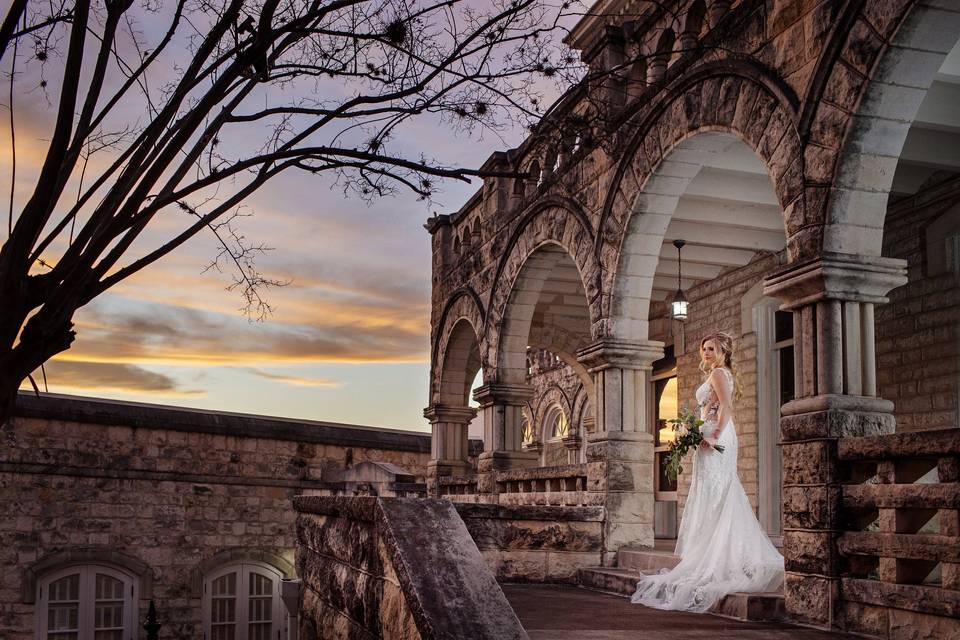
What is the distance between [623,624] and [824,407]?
Answer: 175 cm

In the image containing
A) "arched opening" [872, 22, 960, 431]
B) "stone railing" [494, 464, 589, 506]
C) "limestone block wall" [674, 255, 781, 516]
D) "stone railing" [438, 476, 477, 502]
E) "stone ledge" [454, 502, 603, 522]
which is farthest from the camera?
"stone railing" [438, 476, 477, 502]

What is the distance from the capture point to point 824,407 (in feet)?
19.9

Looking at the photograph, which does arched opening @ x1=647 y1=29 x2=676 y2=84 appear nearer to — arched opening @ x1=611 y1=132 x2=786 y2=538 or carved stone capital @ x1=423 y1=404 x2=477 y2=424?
arched opening @ x1=611 y1=132 x2=786 y2=538

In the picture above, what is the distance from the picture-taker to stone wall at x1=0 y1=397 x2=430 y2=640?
1587cm

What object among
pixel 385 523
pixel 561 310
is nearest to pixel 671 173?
pixel 385 523

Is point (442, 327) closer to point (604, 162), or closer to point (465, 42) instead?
point (604, 162)

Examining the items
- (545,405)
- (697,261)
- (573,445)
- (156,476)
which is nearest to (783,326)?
(697,261)

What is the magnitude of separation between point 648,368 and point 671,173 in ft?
6.48

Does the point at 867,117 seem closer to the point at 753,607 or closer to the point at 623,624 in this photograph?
the point at 753,607

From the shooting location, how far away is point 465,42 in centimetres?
576

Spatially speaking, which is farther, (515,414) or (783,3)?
(515,414)

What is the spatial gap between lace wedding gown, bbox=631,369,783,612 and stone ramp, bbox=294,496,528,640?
219 centimetres

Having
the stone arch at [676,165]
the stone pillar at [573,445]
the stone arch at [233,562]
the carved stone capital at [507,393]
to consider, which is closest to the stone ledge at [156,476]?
the stone arch at [233,562]

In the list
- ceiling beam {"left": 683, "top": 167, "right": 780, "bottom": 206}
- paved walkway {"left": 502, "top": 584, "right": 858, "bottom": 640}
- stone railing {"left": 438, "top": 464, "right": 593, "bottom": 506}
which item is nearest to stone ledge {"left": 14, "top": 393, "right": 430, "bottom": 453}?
stone railing {"left": 438, "top": 464, "right": 593, "bottom": 506}
